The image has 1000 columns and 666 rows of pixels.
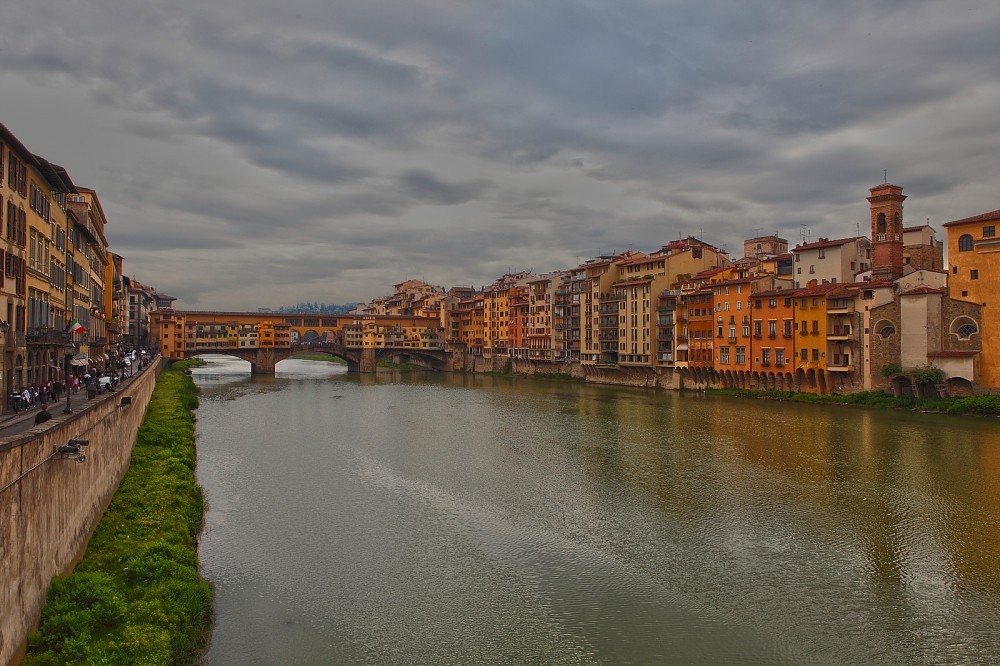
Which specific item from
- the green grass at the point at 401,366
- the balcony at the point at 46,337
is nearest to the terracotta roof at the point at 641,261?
the green grass at the point at 401,366

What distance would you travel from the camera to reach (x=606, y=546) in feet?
56.7

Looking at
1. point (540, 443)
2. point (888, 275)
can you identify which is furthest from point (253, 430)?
point (888, 275)

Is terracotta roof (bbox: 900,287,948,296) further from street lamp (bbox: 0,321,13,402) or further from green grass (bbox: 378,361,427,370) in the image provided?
green grass (bbox: 378,361,427,370)

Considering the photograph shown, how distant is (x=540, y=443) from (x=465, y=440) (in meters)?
3.63

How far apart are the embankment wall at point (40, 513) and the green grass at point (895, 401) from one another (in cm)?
4163

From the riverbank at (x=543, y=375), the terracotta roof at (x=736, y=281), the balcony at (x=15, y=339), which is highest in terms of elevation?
the terracotta roof at (x=736, y=281)

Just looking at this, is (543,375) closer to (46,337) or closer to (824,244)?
(824,244)

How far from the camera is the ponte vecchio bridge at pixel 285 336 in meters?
78.9

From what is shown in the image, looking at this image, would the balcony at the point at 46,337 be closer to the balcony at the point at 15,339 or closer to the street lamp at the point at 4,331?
the balcony at the point at 15,339

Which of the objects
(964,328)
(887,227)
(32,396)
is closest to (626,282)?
(887,227)

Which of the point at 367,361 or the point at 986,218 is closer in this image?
the point at 986,218

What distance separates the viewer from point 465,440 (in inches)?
1296

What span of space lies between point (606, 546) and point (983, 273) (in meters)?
34.7

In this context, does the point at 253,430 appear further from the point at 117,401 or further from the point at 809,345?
the point at 809,345
